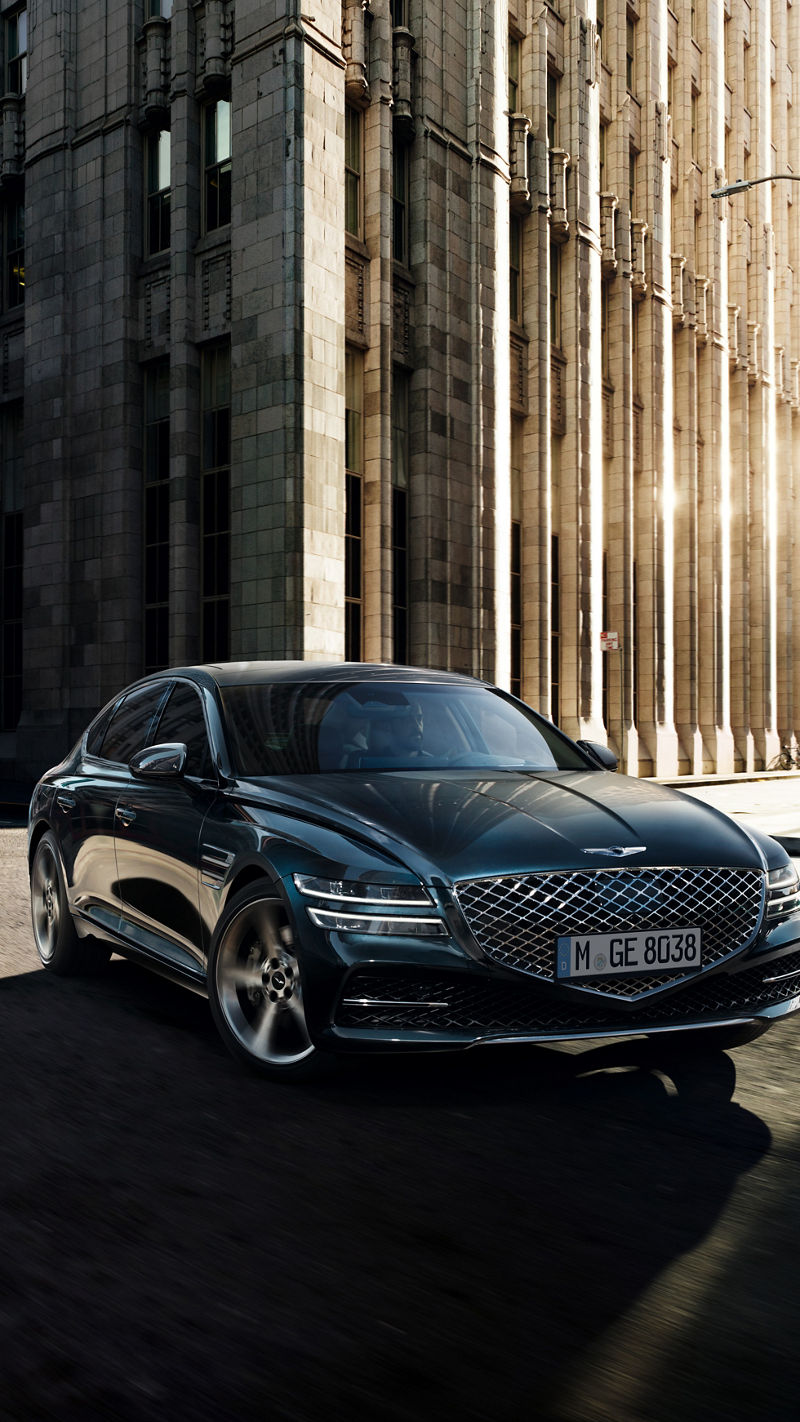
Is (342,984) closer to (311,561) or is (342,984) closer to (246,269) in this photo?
(311,561)

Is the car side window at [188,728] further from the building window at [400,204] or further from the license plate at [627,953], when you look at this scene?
the building window at [400,204]

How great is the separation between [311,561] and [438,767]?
15619mm

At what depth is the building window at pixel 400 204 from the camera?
23500 millimetres

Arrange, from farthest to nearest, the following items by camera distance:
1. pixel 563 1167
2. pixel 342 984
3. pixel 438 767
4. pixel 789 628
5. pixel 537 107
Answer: pixel 789 628, pixel 537 107, pixel 438 767, pixel 342 984, pixel 563 1167

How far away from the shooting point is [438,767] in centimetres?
491

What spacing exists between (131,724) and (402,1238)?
3.45 m

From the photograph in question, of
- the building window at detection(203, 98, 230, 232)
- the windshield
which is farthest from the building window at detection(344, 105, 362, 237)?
the windshield

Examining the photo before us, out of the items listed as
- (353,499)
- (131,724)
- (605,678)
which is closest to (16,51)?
(353,499)

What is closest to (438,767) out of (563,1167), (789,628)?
(563,1167)

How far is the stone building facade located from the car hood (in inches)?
614

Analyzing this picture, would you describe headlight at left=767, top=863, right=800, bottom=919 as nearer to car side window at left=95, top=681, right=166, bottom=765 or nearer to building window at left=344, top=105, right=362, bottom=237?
car side window at left=95, top=681, right=166, bottom=765

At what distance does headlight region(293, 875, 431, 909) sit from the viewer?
3.73 m

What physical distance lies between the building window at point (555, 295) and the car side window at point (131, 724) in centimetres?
2519

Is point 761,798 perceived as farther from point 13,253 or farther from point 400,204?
point 13,253
